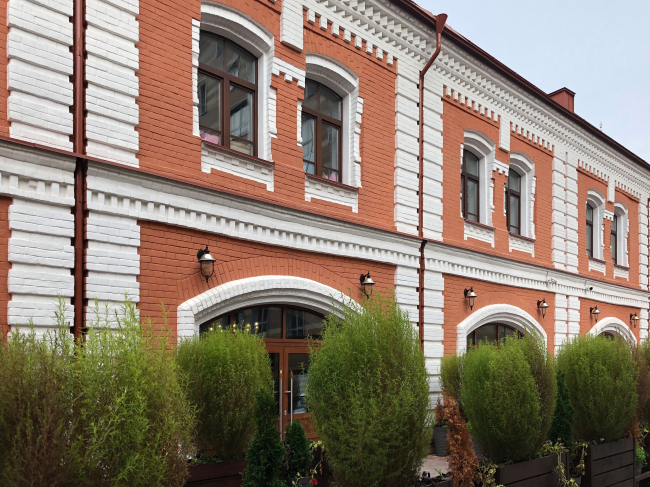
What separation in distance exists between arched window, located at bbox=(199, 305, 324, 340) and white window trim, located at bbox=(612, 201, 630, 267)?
44.2 ft

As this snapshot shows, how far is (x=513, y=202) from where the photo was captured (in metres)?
14.8

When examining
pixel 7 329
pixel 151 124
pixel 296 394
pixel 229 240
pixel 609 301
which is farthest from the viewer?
pixel 609 301

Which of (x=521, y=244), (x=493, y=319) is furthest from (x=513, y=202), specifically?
(x=493, y=319)

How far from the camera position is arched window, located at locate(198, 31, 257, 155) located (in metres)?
8.52

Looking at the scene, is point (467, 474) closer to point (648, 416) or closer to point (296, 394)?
point (296, 394)

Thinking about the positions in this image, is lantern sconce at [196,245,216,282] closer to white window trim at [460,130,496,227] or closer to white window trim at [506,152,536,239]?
white window trim at [460,130,496,227]

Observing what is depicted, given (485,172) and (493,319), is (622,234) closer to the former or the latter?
(485,172)

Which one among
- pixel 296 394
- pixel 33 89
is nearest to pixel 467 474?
pixel 296 394

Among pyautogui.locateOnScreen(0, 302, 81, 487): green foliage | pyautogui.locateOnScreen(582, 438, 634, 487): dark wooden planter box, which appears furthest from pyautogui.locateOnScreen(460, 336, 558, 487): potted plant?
pyautogui.locateOnScreen(0, 302, 81, 487): green foliage

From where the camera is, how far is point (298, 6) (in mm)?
9422

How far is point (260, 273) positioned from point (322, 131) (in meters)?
2.89

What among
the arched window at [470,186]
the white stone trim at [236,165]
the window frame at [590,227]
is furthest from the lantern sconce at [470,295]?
the window frame at [590,227]

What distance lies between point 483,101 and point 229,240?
24.6 ft

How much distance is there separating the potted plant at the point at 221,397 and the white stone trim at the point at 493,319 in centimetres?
615
